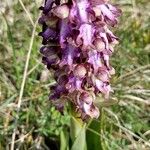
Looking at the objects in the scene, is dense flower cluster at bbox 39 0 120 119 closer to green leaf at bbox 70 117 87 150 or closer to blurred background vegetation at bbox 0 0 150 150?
green leaf at bbox 70 117 87 150

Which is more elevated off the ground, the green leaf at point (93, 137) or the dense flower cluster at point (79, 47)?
the dense flower cluster at point (79, 47)

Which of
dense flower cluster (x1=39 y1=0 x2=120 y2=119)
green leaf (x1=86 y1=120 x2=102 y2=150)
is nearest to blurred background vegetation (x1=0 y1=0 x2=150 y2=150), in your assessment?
green leaf (x1=86 y1=120 x2=102 y2=150)

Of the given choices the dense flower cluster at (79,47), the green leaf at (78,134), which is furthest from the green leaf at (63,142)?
the dense flower cluster at (79,47)

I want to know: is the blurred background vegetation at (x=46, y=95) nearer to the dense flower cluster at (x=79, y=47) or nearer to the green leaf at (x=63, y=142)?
the green leaf at (x=63, y=142)

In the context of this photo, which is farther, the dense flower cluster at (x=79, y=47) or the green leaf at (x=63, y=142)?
the green leaf at (x=63, y=142)

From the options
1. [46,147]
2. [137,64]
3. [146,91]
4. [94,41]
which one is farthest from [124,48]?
[94,41]

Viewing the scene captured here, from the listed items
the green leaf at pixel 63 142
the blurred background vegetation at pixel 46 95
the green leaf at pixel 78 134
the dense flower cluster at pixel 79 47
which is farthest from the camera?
the blurred background vegetation at pixel 46 95

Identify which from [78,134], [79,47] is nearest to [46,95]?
[78,134]

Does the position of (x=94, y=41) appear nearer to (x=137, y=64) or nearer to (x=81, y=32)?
(x=81, y=32)
